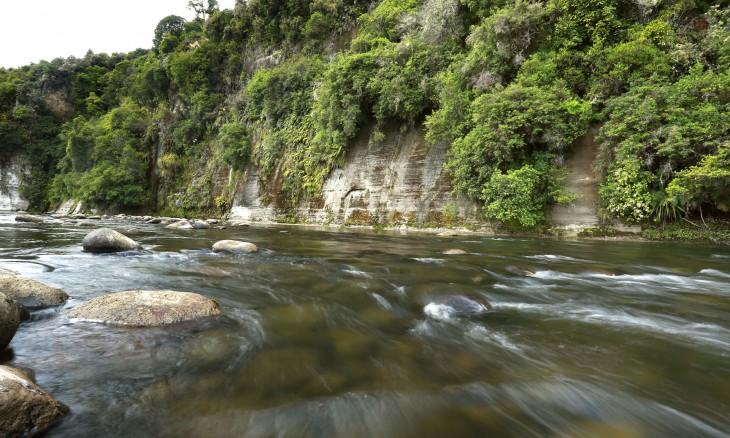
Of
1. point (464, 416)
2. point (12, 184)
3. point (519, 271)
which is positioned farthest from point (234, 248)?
point (12, 184)

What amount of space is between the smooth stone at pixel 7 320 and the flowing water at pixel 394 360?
0.10 metres

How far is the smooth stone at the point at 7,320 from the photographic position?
2445 mm

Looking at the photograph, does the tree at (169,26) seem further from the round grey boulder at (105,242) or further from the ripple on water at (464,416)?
the ripple on water at (464,416)

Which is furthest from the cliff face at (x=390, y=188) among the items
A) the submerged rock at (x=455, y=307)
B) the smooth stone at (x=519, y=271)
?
the submerged rock at (x=455, y=307)

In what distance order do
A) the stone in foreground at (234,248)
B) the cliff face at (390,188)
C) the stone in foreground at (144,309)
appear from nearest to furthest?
the stone in foreground at (144,309), the stone in foreground at (234,248), the cliff face at (390,188)

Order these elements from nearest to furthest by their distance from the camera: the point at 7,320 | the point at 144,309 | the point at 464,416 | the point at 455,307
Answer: the point at 464,416 < the point at 7,320 < the point at 144,309 < the point at 455,307

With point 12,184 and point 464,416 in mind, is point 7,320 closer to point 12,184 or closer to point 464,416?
point 464,416

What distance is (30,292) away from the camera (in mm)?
3516

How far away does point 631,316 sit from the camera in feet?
12.0

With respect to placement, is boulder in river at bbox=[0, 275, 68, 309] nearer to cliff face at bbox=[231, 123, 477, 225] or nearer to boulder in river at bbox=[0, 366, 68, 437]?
boulder in river at bbox=[0, 366, 68, 437]

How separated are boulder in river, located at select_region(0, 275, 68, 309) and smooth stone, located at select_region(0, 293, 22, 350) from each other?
100 cm

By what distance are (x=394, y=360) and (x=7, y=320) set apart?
3.04 meters

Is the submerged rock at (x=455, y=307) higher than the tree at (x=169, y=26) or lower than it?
lower

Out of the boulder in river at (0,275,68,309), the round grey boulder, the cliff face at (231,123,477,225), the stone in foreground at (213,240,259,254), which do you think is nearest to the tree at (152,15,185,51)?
the cliff face at (231,123,477,225)
